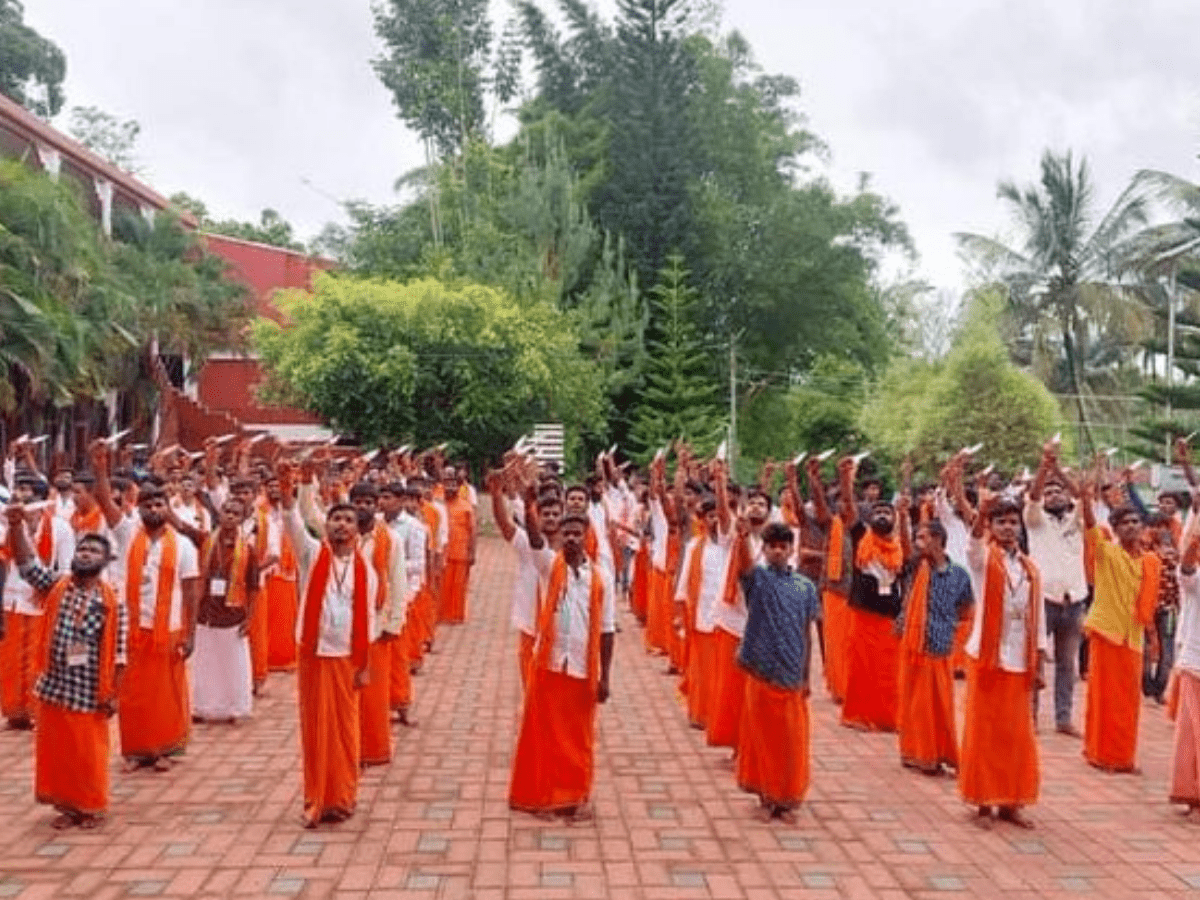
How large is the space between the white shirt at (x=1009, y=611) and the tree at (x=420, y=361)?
54.1 feet

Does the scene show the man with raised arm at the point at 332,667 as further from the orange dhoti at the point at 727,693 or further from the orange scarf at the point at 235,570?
the orange dhoti at the point at 727,693

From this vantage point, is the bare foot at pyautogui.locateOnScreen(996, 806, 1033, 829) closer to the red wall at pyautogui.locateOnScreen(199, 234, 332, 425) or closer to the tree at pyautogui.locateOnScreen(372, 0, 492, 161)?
the red wall at pyautogui.locateOnScreen(199, 234, 332, 425)

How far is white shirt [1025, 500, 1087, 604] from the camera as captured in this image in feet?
29.0

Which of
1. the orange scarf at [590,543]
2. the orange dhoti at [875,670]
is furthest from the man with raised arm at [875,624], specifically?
the orange scarf at [590,543]

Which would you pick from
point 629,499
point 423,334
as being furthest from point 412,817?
point 423,334

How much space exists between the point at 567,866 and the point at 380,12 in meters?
36.6

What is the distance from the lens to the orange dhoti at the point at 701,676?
8.11 metres

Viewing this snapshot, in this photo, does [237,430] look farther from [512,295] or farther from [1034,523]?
[1034,523]

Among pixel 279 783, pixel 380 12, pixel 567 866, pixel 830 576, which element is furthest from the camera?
pixel 380 12

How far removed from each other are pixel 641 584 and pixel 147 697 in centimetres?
729

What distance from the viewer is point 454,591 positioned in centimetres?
1330

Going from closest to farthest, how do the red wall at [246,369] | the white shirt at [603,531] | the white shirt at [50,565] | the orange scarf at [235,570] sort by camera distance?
the white shirt at [50,565]
the orange scarf at [235,570]
the white shirt at [603,531]
the red wall at [246,369]

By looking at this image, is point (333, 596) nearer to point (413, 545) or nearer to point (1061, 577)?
point (413, 545)

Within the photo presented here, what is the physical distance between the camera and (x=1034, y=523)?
8.74m
